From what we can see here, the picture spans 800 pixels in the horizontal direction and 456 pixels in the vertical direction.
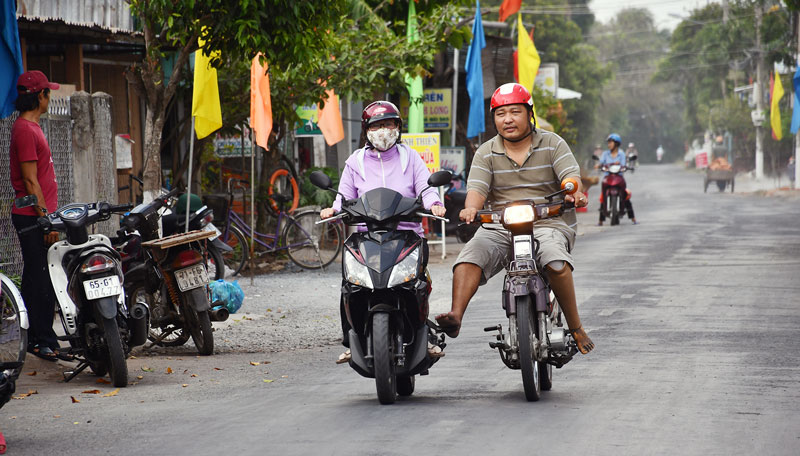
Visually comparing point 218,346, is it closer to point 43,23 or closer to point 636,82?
point 43,23

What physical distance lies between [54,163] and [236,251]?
5202 millimetres

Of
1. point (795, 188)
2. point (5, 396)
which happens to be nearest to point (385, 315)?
point (5, 396)

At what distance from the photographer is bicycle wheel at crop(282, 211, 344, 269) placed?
1543 cm

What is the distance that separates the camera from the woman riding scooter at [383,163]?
Answer: 6730 millimetres

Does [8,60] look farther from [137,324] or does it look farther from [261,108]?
[261,108]

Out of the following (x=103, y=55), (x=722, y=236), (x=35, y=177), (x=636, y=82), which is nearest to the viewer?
(x=35, y=177)

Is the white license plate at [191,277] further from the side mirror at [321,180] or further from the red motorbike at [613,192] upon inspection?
the red motorbike at [613,192]

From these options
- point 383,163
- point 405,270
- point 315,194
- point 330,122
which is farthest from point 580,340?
point 315,194

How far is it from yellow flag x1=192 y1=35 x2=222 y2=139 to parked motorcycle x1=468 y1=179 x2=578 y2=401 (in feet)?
20.5

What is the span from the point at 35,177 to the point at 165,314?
149cm

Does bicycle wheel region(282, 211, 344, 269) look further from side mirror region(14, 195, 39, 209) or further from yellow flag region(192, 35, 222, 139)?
side mirror region(14, 195, 39, 209)

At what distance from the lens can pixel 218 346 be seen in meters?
9.38

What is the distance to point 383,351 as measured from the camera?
5949 mm

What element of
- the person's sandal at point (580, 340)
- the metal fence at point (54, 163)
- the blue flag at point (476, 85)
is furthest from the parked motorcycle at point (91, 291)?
the blue flag at point (476, 85)
